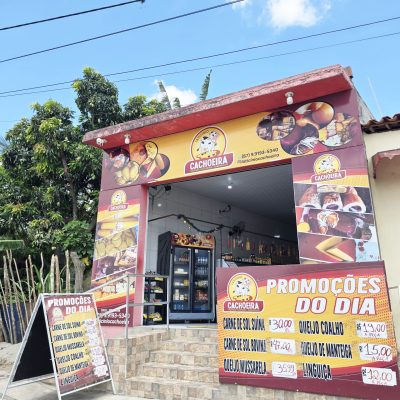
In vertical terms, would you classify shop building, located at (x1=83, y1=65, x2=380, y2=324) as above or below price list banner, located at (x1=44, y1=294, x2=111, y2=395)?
above

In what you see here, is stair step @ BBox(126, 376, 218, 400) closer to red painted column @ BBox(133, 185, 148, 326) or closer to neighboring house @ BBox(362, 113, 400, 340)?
red painted column @ BBox(133, 185, 148, 326)

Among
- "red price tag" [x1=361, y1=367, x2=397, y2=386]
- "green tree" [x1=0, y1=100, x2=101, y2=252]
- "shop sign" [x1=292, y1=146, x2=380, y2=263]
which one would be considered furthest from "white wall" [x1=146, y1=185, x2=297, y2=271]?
"red price tag" [x1=361, y1=367, x2=397, y2=386]

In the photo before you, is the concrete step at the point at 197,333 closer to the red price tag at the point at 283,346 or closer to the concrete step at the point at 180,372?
the concrete step at the point at 180,372

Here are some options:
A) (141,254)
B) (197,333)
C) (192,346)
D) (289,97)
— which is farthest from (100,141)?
(192,346)

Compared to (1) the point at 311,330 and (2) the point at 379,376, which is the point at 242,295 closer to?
(1) the point at 311,330

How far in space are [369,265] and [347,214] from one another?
5.16 ft

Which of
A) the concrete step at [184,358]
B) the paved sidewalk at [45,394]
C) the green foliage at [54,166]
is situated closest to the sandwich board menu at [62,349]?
the paved sidewalk at [45,394]

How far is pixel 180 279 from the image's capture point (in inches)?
344

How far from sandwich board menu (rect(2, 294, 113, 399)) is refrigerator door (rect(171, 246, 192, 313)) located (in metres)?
3.58

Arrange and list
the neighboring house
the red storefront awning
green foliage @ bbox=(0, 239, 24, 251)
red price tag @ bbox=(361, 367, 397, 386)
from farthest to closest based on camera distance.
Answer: green foliage @ bbox=(0, 239, 24, 251)
the neighboring house
the red storefront awning
red price tag @ bbox=(361, 367, 397, 386)

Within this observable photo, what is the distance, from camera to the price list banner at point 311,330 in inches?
140

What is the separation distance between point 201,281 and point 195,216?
168 centimetres

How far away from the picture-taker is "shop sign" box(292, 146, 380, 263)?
5.05 m

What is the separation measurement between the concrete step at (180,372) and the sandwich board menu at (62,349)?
542 millimetres
